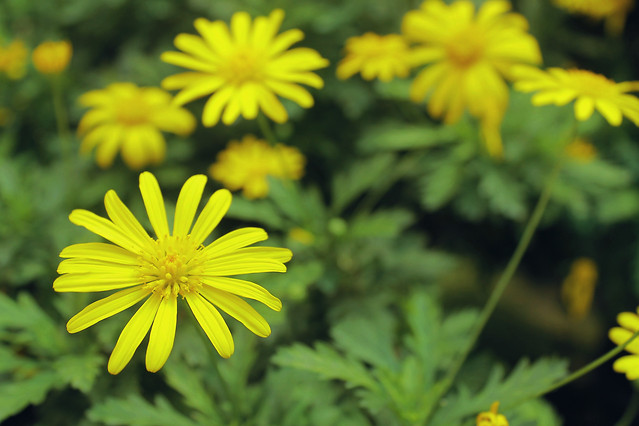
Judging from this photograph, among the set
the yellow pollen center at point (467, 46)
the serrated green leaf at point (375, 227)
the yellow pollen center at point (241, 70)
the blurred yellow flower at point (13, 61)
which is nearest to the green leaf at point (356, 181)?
the serrated green leaf at point (375, 227)

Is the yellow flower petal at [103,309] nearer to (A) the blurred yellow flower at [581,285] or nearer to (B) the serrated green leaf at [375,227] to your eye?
(B) the serrated green leaf at [375,227]

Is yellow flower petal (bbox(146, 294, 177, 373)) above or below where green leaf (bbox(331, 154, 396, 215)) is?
below

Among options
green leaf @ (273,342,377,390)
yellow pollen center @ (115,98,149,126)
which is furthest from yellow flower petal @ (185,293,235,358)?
yellow pollen center @ (115,98,149,126)

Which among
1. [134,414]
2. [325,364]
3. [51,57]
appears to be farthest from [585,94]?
[51,57]

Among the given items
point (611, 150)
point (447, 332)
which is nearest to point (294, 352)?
point (447, 332)

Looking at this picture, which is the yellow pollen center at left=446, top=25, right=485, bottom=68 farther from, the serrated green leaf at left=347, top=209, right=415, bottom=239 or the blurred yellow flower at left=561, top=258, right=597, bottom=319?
the blurred yellow flower at left=561, top=258, right=597, bottom=319

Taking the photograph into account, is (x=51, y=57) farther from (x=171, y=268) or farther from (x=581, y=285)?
(x=581, y=285)
